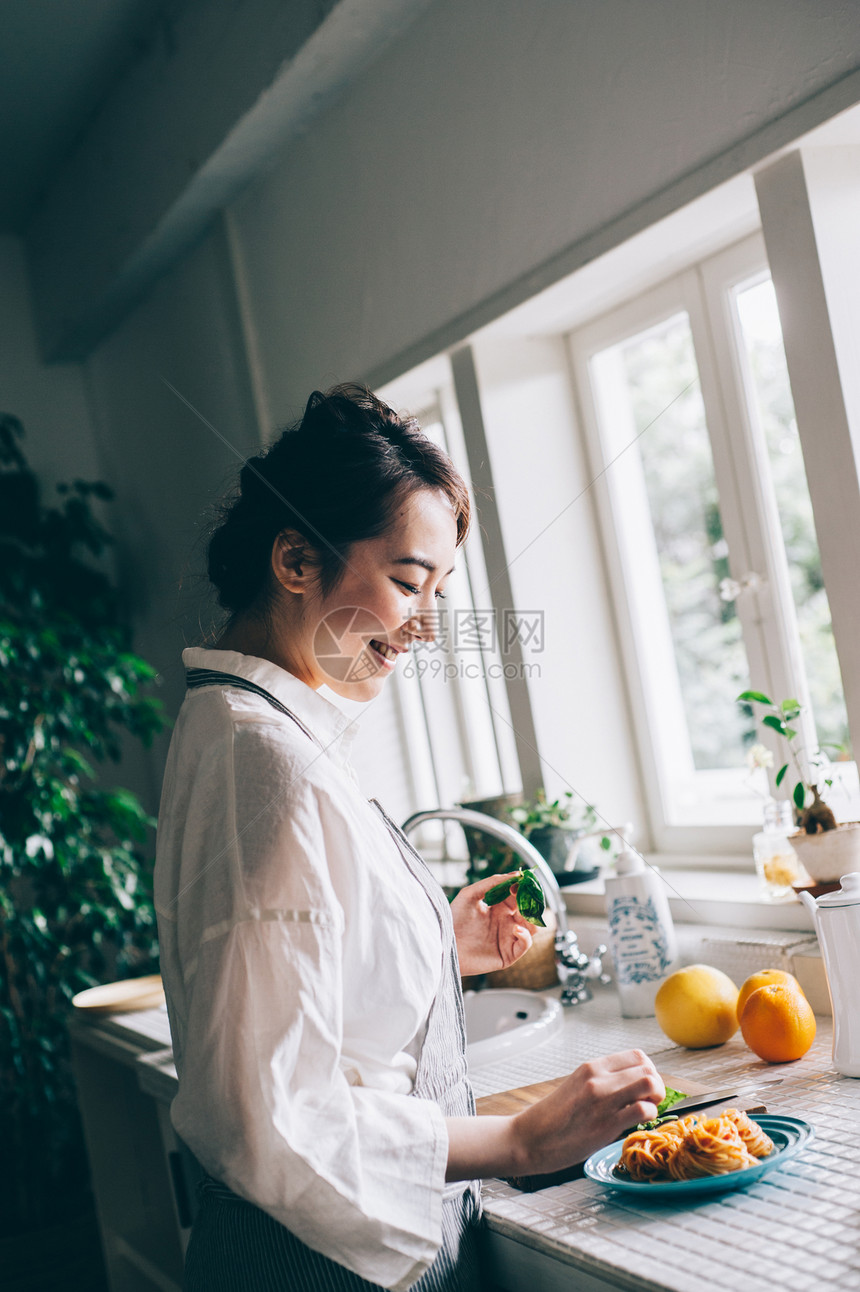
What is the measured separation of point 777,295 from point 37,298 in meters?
2.59

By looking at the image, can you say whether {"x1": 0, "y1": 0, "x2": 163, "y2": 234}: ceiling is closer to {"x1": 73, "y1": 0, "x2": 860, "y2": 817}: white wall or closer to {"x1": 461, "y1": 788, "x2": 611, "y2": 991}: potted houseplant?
{"x1": 73, "y1": 0, "x2": 860, "y2": 817}: white wall

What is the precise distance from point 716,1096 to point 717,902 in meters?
0.60

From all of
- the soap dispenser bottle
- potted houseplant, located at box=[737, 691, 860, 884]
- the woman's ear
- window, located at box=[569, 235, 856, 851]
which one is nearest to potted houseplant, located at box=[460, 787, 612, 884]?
window, located at box=[569, 235, 856, 851]

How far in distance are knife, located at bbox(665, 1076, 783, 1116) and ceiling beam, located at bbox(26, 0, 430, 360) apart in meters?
1.73

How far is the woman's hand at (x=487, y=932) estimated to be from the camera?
3.53 ft

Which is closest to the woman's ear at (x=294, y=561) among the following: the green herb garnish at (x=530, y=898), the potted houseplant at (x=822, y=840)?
the green herb garnish at (x=530, y=898)

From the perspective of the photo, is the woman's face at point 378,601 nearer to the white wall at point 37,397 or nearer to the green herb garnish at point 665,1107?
the green herb garnish at point 665,1107

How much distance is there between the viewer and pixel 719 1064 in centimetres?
117

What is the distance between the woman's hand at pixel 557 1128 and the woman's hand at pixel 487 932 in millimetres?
335

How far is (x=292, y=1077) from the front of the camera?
66 centimetres

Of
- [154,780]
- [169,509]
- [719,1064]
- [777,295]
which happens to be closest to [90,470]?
[169,509]

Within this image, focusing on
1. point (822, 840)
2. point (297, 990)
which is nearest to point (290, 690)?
point (297, 990)

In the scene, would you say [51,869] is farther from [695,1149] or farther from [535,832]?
[695,1149]

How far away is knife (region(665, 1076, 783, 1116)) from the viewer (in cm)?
97
